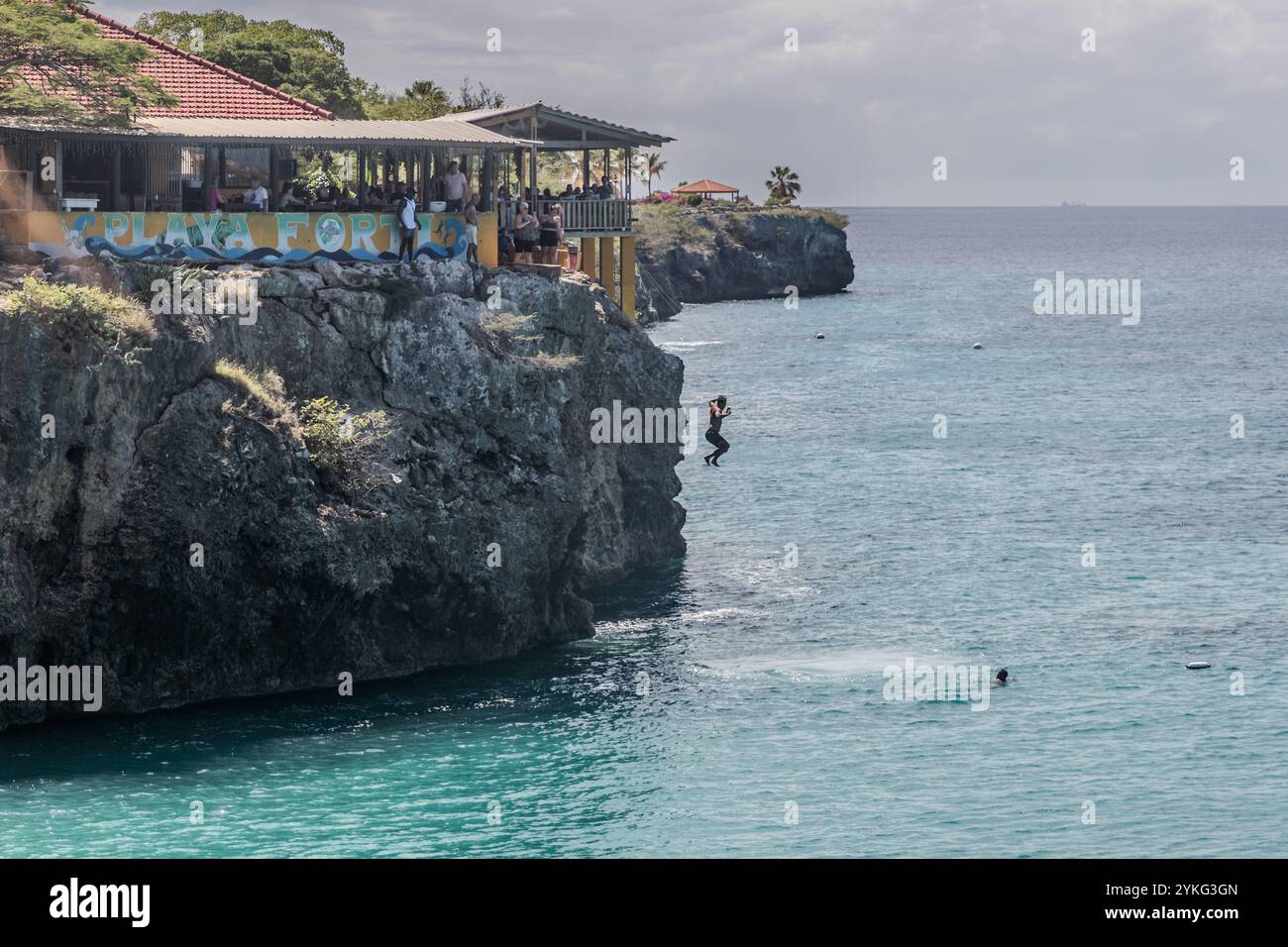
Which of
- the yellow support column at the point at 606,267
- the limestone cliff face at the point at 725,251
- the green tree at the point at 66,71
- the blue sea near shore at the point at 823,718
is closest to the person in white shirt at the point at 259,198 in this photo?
the green tree at the point at 66,71

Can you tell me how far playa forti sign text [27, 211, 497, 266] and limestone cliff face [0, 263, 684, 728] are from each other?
1.11 metres

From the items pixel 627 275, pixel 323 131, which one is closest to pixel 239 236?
pixel 323 131

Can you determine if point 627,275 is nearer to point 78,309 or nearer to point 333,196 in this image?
point 333,196

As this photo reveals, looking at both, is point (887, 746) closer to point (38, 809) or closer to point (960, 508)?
point (38, 809)

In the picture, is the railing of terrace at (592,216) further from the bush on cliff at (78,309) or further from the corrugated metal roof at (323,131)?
the bush on cliff at (78,309)

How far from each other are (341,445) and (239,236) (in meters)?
6.60

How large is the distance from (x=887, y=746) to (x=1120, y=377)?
84495mm

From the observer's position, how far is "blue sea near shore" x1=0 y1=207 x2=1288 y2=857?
38.5m

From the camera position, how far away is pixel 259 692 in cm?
4672

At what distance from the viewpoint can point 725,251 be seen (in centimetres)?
19250

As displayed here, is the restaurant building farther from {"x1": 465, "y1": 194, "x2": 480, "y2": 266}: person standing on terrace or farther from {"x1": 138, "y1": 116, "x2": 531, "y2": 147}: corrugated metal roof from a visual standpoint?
{"x1": 465, "y1": 194, "x2": 480, "y2": 266}: person standing on terrace

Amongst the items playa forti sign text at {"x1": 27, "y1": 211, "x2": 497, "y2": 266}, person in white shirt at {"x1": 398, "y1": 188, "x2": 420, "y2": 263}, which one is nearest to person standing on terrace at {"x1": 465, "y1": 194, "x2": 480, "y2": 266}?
playa forti sign text at {"x1": 27, "y1": 211, "x2": 497, "y2": 266}

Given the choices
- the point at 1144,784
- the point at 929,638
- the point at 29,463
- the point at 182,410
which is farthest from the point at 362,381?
the point at 1144,784

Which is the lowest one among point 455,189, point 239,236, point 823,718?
point 823,718
